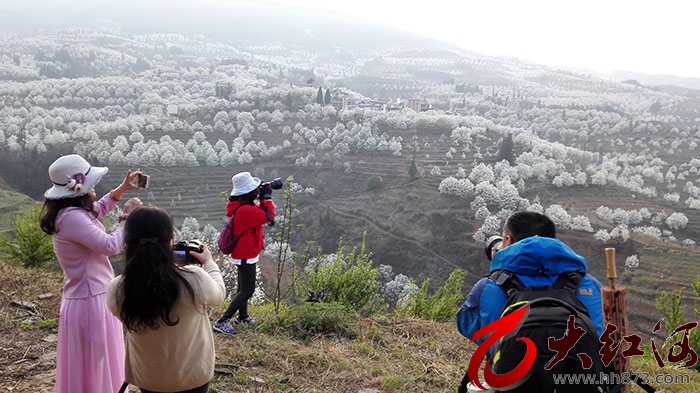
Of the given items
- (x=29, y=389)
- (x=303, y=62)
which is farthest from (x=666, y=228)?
(x=303, y=62)

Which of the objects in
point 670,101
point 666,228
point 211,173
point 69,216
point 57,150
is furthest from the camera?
point 670,101

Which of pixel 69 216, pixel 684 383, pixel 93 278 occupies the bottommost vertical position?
pixel 684 383

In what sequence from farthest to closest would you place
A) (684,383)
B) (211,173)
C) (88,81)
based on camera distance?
(88,81) < (211,173) < (684,383)

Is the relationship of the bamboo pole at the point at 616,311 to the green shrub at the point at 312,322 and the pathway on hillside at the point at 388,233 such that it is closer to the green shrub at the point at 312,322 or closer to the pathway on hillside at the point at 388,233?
the green shrub at the point at 312,322

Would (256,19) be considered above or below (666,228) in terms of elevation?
above

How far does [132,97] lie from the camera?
5534 cm

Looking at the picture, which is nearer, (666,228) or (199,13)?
(666,228)

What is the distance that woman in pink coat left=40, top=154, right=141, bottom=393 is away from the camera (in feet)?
6.22

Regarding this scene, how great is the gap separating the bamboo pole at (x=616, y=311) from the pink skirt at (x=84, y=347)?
180cm

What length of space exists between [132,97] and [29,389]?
59.0 metres

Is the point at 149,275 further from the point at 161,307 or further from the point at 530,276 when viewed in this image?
the point at 530,276

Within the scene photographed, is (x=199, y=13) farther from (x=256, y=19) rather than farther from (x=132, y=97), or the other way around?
(x=132, y=97)

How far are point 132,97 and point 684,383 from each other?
60.2 m

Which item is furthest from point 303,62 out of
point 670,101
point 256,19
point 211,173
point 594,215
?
point 594,215
